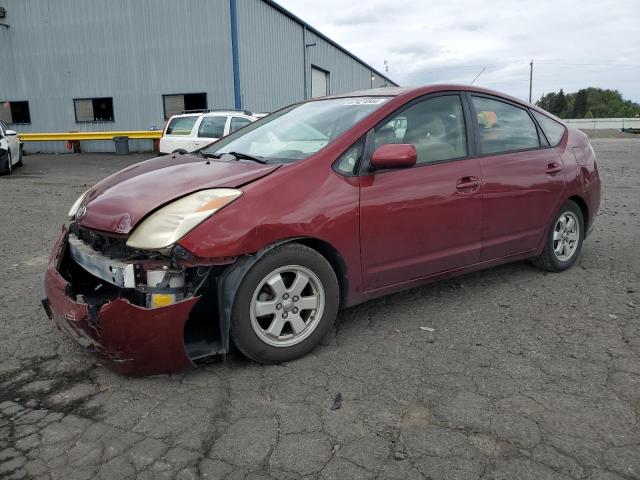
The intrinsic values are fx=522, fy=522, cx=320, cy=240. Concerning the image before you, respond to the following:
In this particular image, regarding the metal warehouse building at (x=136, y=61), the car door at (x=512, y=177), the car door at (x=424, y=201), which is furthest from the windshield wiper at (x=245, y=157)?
the metal warehouse building at (x=136, y=61)

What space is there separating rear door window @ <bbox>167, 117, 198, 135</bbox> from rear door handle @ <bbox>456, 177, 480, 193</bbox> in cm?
1090

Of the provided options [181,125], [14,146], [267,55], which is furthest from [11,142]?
[267,55]

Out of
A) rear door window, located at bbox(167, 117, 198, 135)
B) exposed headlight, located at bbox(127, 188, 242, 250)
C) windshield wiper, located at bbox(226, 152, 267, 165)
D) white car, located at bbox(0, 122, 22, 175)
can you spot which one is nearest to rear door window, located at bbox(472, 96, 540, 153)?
windshield wiper, located at bbox(226, 152, 267, 165)

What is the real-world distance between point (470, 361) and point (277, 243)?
1.32 metres

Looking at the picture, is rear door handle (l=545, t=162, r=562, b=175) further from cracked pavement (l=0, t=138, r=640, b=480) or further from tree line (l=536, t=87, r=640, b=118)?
tree line (l=536, t=87, r=640, b=118)

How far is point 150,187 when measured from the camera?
9.82 feet

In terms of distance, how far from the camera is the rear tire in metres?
4.54

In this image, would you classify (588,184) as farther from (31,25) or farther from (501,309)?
(31,25)

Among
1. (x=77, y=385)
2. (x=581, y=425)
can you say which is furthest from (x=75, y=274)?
(x=581, y=425)

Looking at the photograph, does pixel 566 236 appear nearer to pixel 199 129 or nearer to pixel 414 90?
pixel 414 90

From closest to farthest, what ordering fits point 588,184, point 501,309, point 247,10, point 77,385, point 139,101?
point 77,385, point 501,309, point 588,184, point 247,10, point 139,101

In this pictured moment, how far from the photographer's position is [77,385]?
2.80 meters

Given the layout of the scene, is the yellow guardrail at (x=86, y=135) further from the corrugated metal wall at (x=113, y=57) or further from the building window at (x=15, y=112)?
the building window at (x=15, y=112)

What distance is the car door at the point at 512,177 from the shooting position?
391 centimetres
